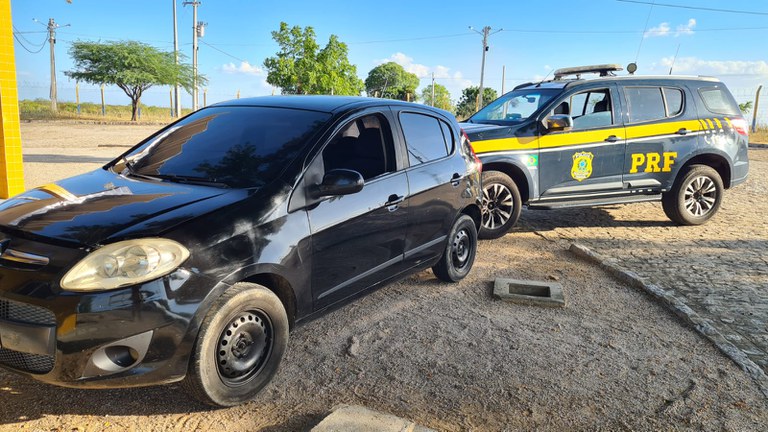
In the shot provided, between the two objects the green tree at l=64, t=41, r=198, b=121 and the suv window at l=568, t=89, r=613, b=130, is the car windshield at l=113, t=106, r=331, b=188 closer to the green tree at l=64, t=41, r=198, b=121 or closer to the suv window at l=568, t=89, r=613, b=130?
the suv window at l=568, t=89, r=613, b=130

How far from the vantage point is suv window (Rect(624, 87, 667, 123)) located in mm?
7707

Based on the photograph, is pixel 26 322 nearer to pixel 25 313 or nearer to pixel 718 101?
pixel 25 313

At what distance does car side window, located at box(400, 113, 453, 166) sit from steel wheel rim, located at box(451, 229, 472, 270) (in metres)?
0.85

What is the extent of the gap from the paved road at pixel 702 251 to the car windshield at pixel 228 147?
3.57 metres

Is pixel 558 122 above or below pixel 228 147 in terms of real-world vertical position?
above

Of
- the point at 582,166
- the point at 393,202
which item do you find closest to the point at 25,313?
the point at 393,202

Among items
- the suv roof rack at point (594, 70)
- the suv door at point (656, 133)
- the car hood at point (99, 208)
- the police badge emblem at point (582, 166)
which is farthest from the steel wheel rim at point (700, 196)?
the car hood at point (99, 208)

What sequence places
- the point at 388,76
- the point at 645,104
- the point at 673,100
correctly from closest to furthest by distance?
the point at 645,104
the point at 673,100
the point at 388,76

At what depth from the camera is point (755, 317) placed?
4.73 metres

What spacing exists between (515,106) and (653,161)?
203cm

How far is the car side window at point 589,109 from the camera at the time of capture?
752cm

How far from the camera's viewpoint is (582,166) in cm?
744

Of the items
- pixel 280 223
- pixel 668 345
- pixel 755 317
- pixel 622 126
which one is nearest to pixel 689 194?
pixel 622 126

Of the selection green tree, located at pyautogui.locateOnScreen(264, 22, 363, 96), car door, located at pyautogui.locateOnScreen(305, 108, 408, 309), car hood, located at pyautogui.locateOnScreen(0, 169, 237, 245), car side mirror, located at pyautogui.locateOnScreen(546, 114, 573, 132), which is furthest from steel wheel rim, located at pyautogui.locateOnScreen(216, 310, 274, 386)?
green tree, located at pyautogui.locateOnScreen(264, 22, 363, 96)
